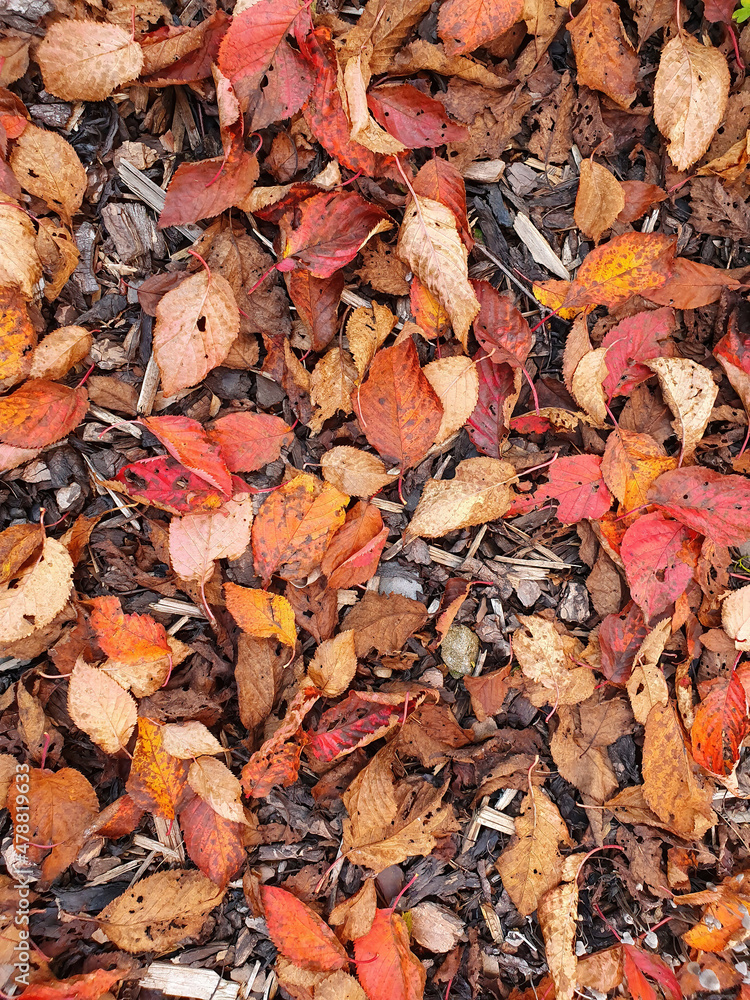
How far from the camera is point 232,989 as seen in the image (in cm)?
140

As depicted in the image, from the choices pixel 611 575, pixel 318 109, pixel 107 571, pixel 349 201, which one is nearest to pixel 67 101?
pixel 318 109

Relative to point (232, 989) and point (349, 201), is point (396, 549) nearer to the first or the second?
point (349, 201)

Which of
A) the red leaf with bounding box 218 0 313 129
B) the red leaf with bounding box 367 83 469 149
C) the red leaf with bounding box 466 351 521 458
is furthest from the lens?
the red leaf with bounding box 466 351 521 458

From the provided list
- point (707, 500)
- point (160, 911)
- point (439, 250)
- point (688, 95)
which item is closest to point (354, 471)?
point (439, 250)

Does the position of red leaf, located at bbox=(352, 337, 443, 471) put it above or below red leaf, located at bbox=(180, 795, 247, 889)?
above

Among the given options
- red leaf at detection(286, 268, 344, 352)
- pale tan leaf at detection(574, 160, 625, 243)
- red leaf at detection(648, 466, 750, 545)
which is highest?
pale tan leaf at detection(574, 160, 625, 243)

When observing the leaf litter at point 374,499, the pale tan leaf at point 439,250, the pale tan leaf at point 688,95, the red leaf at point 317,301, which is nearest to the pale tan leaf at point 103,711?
the leaf litter at point 374,499

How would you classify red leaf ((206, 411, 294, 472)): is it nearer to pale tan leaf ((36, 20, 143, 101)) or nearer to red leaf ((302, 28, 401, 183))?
red leaf ((302, 28, 401, 183))

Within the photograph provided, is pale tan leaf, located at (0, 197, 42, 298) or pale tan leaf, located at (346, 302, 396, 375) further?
pale tan leaf, located at (346, 302, 396, 375)

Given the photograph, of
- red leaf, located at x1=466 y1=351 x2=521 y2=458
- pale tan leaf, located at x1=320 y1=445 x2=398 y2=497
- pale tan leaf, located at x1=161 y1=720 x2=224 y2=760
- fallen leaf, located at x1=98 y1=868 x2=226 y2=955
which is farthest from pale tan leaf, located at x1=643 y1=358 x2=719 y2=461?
fallen leaf, located at x1=98 y1=868 x2=226 y2=955

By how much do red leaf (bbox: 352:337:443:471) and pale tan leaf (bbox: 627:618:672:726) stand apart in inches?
29.8

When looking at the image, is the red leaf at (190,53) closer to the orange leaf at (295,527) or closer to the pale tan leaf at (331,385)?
the pale tan leaf at (331,385)

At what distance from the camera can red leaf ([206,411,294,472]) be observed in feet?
4.65

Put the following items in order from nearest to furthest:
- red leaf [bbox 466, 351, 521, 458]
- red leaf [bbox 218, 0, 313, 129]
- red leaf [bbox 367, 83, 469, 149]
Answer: red leaf [bbox 218, 0, 313, 129] → red leaf [bbox 367, 83, 469, 149] → red leaf [bbox 466, 351, 521, 458]
